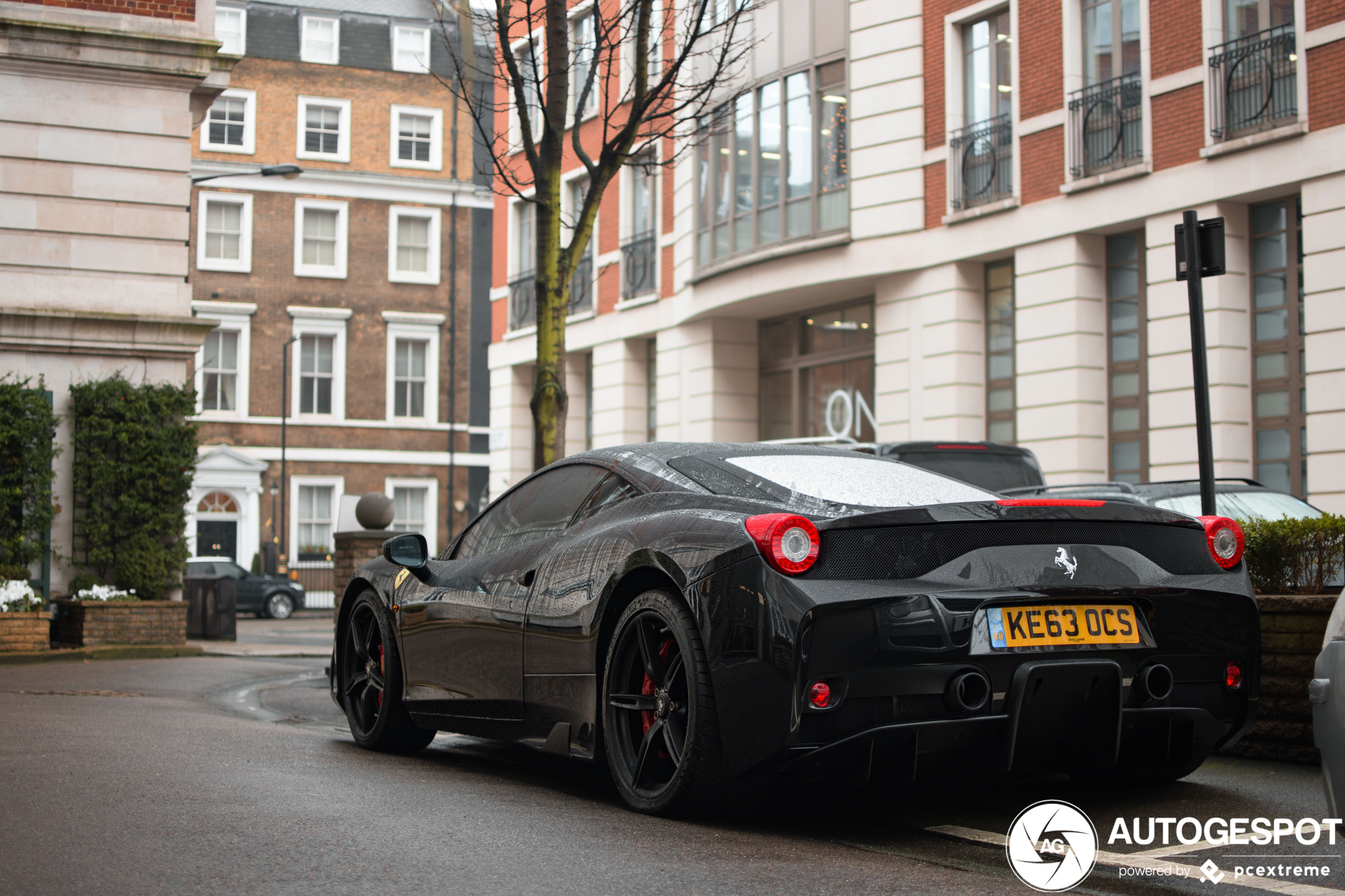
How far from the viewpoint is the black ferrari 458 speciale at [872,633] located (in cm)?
430

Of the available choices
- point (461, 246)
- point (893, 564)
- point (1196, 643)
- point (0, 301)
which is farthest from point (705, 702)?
point (461, 246)

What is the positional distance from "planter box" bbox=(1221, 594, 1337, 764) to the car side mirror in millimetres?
3643

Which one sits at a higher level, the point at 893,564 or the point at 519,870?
the point at 893,564

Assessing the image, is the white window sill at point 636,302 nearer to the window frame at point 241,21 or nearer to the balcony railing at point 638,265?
the balcony railing at point 638,265

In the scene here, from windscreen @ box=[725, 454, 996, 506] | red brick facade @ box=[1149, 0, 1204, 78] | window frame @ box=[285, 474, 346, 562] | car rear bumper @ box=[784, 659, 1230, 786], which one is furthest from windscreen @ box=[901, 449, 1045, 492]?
window frame @ box=[285, 474, 346, 562]

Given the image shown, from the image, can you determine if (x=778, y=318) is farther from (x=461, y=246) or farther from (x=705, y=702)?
(x=461, y=246)

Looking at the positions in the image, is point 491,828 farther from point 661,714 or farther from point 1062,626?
point 1062,626

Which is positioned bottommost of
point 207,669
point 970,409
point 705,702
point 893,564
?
point 207,669

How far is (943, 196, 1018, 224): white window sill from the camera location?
806 inches

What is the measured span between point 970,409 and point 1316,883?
58.7 ft

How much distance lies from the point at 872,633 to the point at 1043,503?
775mm

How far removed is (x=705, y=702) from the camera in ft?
14.9

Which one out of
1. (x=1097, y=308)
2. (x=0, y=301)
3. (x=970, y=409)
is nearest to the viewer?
(x=0, y=301)

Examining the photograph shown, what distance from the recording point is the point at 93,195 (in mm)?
16969
